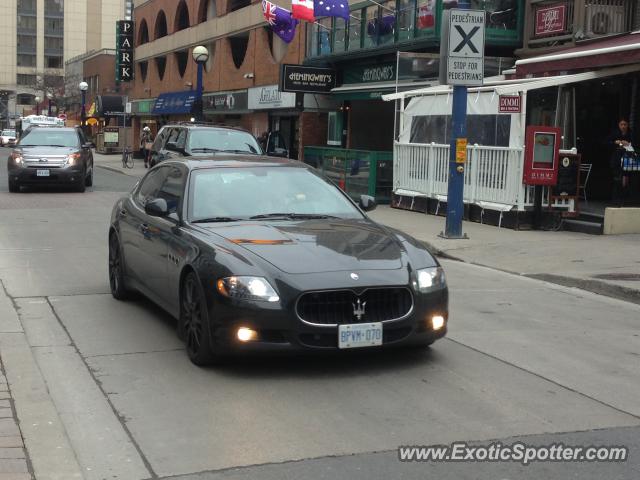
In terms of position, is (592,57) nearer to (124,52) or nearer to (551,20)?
(551,20)

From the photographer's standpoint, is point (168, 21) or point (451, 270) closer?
point (451, 270)

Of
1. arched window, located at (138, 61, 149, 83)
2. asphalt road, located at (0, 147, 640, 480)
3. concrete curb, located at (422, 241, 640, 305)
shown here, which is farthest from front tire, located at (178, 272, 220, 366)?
arched window, located at (138, 61, 149, 83)

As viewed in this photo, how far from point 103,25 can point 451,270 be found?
4909 inches

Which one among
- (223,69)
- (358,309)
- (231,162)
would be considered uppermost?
(223,69)

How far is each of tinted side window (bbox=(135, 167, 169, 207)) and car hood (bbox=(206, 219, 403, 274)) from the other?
5.14ft

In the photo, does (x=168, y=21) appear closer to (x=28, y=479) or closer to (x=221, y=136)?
(x=221, y=136)

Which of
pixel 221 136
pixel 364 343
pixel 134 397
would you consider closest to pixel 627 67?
pixel 221 136

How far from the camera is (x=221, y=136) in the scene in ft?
55.5

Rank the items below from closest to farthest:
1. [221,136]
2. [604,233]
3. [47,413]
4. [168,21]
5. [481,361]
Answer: [47,413] → [481,361] → [604,233] → [221,136] → [168,21]

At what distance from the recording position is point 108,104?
62000mm

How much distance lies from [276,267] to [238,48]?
120 ft

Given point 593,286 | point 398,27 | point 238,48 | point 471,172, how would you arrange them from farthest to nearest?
point 238,48 < point 398,27 < point 471,172 < point 593,286

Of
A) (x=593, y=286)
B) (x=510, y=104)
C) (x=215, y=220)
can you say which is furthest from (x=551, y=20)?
(x=215, y=220)

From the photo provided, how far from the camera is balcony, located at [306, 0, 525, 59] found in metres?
21.6
